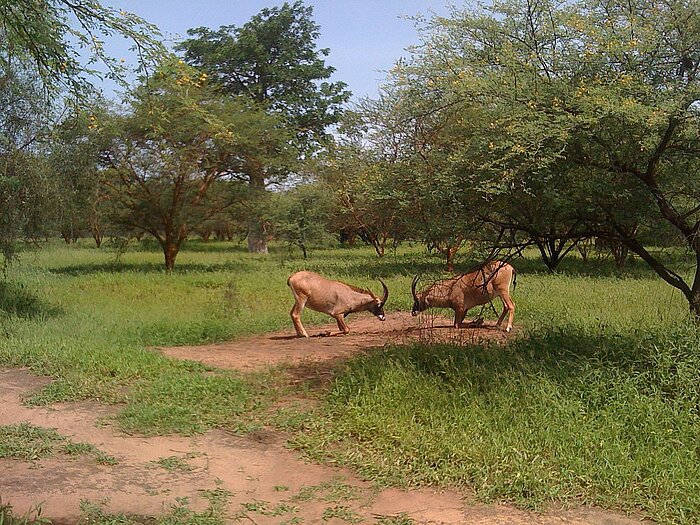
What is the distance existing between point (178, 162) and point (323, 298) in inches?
379

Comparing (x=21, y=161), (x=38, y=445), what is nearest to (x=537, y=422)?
(x=38, y=445)

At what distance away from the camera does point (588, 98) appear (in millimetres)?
6410

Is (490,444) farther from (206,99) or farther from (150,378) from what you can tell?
(206,99)

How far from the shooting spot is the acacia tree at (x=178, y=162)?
19.0 metres

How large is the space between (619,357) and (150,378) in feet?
16.6

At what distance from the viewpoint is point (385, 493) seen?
4.88 m

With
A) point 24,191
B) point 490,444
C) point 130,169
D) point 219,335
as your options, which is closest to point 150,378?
point 219,335

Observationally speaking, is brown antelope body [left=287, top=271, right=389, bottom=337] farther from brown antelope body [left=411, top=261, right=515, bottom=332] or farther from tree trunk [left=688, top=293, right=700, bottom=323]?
tree trunk [left=688, top=293, right=700, bottom=323]

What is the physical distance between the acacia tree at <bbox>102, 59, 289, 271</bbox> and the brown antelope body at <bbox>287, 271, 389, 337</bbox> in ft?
26.0

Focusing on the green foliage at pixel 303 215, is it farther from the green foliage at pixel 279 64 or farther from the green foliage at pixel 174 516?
the green foliage at pixel 174 516

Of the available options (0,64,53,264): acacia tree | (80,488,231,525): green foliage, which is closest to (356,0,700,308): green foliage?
(80,488,231,525): green foliage

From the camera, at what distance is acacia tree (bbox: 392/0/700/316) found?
21.6ft

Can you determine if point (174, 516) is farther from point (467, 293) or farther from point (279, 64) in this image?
point (279, 64)

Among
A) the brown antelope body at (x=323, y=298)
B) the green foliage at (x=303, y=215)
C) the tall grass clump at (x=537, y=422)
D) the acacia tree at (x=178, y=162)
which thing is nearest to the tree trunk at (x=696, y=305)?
the tall grass clump at (x=537, y=422)
